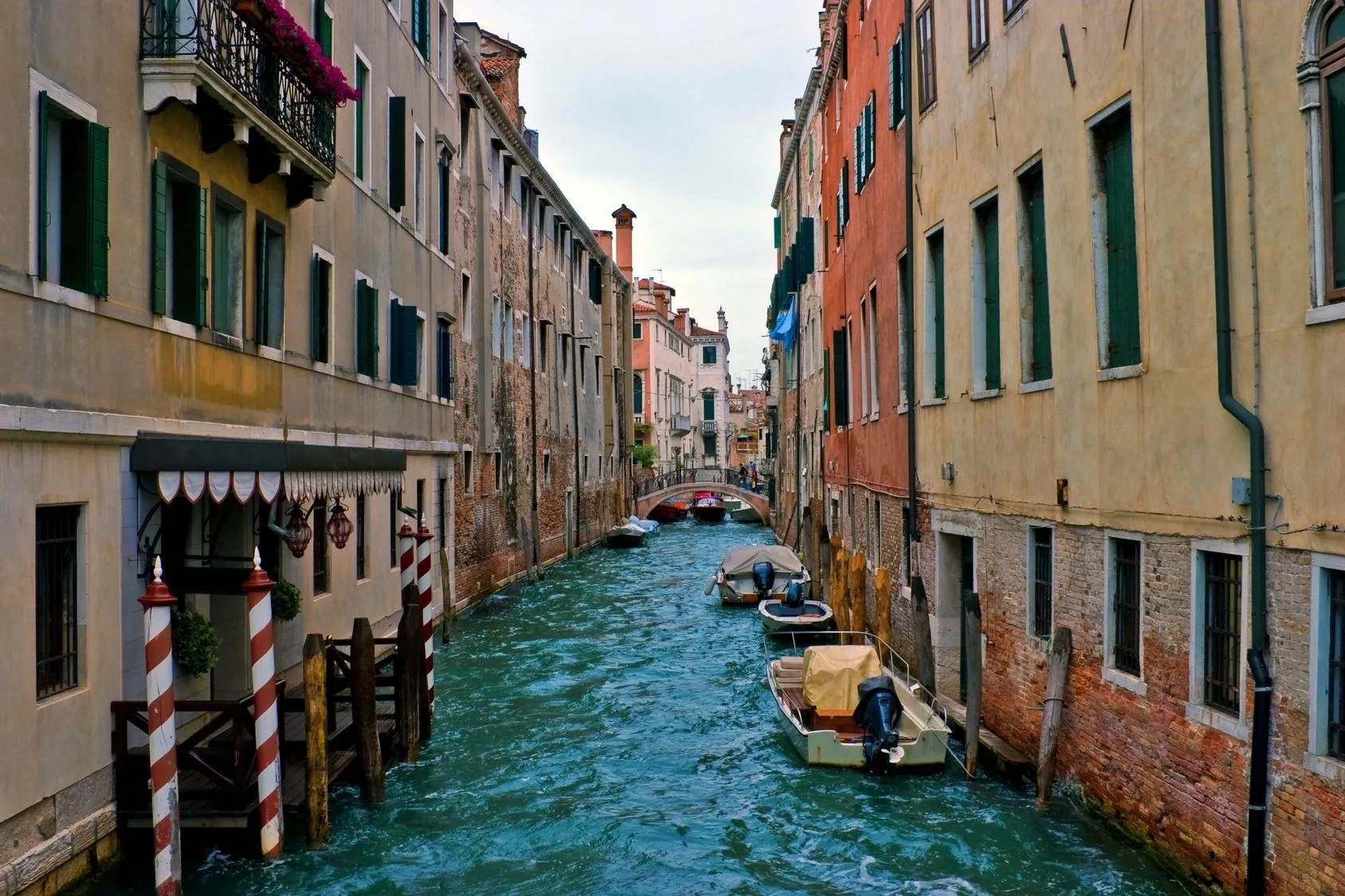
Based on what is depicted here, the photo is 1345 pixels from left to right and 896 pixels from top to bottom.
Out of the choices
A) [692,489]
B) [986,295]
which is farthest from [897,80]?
[692,489]

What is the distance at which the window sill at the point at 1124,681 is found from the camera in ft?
23.7

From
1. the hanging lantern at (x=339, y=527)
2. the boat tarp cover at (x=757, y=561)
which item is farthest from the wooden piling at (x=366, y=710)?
the boat tarp cover at (x=757, y=561)

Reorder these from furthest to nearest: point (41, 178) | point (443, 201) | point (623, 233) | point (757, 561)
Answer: point (623, 233) < point (757, 561) < point (443, 201) < point (41, 178)

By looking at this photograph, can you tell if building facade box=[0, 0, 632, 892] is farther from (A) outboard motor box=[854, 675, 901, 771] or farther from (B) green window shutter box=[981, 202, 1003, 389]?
(B) green window shutter box=[981, 202, 1003, 389]

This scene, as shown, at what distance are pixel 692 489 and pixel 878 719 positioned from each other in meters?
35.3

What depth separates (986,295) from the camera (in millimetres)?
10398

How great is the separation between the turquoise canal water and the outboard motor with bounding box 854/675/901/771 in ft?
0.69

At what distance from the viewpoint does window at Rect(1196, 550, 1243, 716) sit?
630 centimetres

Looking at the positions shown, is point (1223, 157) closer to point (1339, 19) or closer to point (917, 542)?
point (1339, 19)

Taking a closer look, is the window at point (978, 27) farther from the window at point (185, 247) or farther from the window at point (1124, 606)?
the window at point (185, 247)

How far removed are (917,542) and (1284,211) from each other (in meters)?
7.09

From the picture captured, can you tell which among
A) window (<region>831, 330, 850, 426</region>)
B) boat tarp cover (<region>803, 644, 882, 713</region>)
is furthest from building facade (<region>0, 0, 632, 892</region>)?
window (<region>831, 330, 850, 426</region>)

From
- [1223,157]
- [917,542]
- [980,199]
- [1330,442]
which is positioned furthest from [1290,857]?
[917,542]

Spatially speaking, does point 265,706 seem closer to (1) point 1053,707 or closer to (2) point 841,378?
(1) point 1053,707
